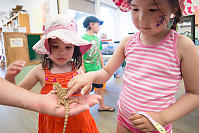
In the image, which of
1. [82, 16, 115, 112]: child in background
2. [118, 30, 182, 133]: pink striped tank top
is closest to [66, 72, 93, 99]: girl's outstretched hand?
[118, 30, 182, 133]: pink striped tank top

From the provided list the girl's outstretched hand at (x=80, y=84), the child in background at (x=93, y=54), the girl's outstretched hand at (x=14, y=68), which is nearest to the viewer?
the girl's outstretched hand at (x=80, y=84)

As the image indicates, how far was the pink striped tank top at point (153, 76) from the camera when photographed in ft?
1.85

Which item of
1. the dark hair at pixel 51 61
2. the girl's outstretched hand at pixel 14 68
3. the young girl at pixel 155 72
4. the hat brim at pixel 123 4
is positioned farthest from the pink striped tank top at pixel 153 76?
the girl's outstretched hand at pixel 14 68

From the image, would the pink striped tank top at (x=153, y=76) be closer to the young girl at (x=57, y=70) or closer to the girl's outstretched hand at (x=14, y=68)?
the young girl at (x=57, y=70)

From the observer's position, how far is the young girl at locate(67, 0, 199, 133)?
20.2 inches

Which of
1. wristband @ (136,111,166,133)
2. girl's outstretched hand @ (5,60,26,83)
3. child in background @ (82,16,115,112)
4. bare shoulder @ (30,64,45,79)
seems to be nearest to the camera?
wristband @ (136,111,166,133)

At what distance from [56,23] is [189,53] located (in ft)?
2.39

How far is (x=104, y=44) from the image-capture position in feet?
10.7

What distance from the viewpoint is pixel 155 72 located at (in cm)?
59

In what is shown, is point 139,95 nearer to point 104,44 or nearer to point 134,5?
point 134,5

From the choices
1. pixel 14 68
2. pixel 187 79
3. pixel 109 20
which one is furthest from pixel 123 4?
pixel 109 20

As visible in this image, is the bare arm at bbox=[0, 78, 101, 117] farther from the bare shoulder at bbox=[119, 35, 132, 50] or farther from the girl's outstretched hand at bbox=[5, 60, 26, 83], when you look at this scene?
the bare shoulder at bbox=[119, 35, 132, 50]

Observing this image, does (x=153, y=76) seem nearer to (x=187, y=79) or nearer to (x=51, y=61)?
(x=187, y=79)

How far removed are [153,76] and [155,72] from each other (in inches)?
0.8
